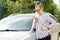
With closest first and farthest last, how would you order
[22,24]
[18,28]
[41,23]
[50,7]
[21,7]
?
[41,23], [18,28], [22,24], [21,7], [50,7]

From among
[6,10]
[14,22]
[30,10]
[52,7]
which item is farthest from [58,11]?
[14,22]

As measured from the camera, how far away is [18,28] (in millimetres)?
6957

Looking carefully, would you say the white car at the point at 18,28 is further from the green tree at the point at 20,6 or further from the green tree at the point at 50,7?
the green tree at the point at 50,7

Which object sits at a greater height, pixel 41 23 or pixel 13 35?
pixel 41 23

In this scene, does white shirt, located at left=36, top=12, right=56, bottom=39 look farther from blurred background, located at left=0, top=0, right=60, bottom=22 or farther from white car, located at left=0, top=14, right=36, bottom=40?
blurred background, located at left=0, top=0, right=60, bottom=22

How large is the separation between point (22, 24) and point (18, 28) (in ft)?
0.86

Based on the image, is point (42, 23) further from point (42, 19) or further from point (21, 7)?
point (21, 7)

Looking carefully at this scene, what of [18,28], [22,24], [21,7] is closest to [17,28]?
[18,28]

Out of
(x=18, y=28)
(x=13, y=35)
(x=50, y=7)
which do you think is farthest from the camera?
(x=50, y=7)

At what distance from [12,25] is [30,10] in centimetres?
1090

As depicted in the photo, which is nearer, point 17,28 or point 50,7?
point 17,28

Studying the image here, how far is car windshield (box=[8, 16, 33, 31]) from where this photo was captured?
6.94m

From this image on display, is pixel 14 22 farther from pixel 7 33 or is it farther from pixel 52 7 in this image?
pixel 52 7

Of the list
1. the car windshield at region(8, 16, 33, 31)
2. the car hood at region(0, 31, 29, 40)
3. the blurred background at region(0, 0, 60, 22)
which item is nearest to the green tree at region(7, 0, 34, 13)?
the blurred background at region(0, 0, 60, 22)
